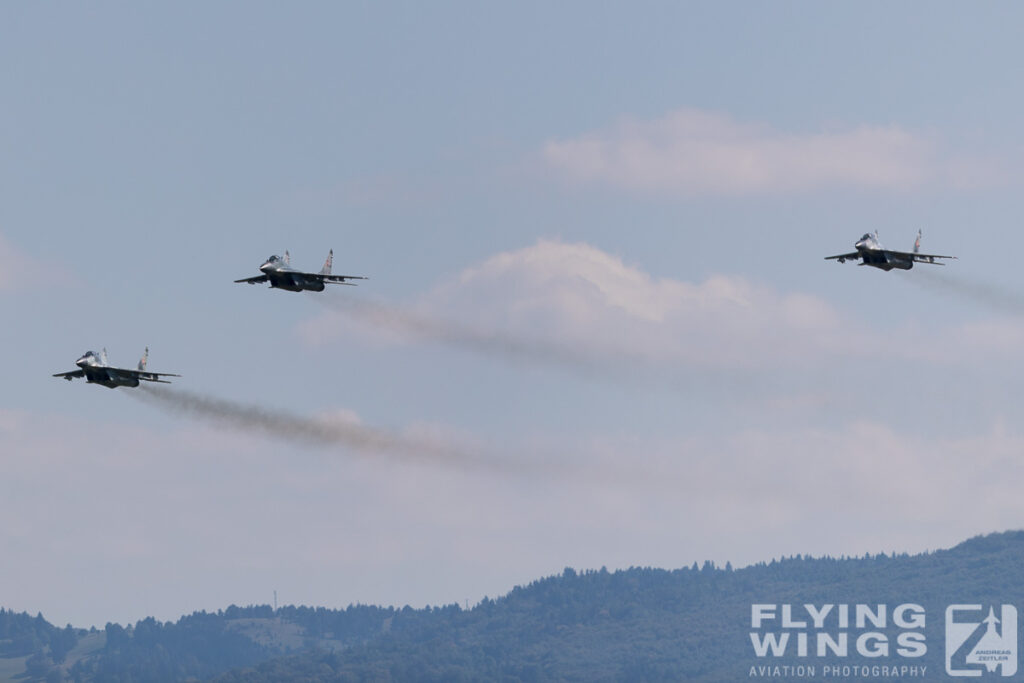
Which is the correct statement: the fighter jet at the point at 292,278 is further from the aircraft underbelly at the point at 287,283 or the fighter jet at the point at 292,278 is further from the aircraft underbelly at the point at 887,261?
the aircraft underbelly at the point at 887,261

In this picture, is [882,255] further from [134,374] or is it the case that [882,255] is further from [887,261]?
[134,374]

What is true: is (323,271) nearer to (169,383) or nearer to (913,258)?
(169,383)

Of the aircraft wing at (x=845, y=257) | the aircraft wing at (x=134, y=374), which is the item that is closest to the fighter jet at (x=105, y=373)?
the aircraft wing at (x=134, y=374)

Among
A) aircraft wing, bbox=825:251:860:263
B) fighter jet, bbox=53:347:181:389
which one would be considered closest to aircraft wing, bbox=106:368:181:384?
fighter jet, bbox=53:347:181:389

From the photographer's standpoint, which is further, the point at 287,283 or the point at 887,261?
the point at 287,283

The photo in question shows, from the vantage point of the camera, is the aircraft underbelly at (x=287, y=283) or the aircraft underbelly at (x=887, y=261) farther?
the aircraft underbelly at (x=287, y=283)

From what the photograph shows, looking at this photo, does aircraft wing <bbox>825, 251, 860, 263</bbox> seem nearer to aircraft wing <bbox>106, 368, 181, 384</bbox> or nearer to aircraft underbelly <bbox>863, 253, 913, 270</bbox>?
aircraft underbelly <bbox>863, 253, 913, 270</bbox>

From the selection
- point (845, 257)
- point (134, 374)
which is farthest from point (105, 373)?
point (845, 257)

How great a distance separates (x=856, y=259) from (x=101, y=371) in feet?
229

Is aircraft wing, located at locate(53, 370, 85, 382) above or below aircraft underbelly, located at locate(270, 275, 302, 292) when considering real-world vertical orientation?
below

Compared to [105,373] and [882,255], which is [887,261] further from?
[105,373]

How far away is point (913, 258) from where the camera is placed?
159 meters

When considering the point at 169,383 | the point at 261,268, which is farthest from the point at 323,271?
the point at 169,383

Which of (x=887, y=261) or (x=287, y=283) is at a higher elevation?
(x=887, y=261)
